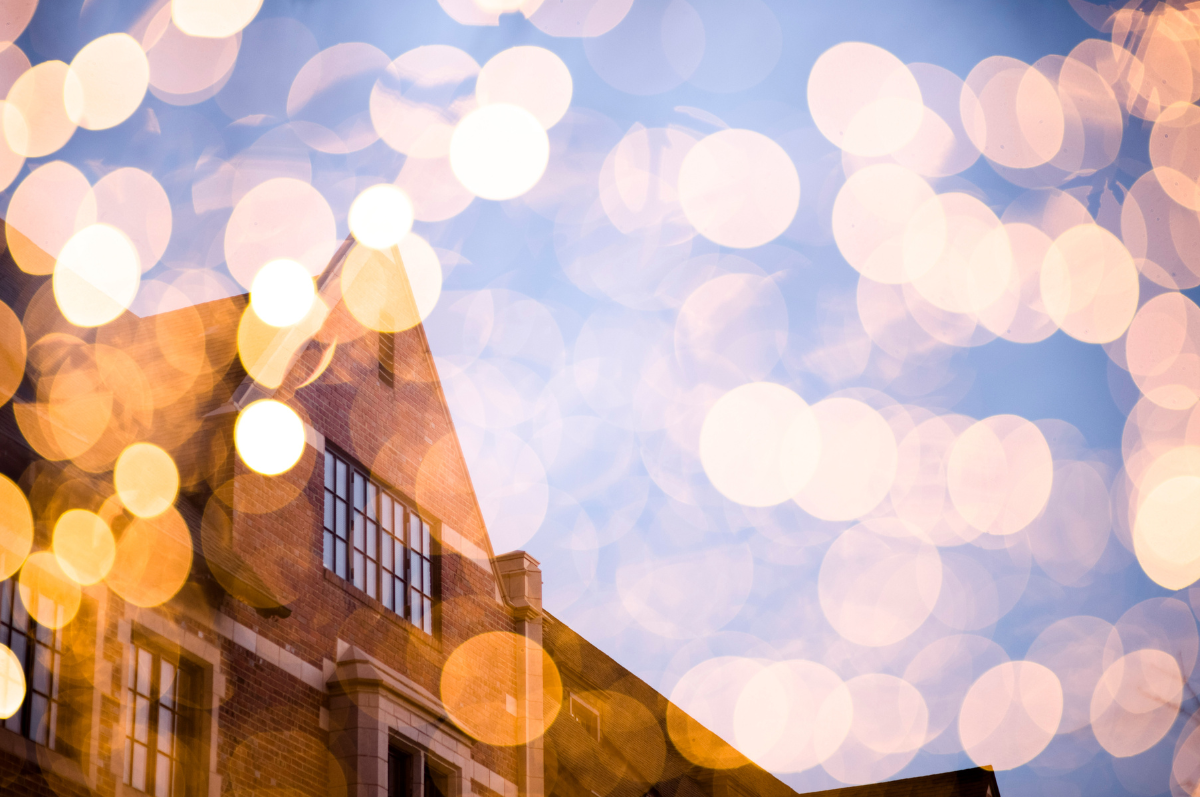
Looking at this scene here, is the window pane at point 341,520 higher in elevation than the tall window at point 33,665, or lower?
higher

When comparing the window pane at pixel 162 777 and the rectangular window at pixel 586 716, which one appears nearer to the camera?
the window pane at pixel 162 777

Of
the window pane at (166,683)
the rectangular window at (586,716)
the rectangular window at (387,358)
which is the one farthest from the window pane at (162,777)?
the rectangular window at (586,716)

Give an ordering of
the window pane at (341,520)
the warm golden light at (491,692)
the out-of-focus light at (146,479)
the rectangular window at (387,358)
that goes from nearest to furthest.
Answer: the out-of-focus light at (146,479) → the window pane at (341,520) → the warm golden light at (491,692) → the rectangular window at (387,358)

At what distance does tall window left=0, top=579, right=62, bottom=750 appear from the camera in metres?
13.5

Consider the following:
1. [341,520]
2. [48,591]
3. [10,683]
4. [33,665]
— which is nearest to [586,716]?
[341,520]

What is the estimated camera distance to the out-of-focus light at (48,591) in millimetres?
13906

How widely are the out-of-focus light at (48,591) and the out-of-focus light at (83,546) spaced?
11 centimetres

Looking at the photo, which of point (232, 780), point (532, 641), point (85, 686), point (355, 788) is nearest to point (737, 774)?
point (532, 641)

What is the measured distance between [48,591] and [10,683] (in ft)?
3.94

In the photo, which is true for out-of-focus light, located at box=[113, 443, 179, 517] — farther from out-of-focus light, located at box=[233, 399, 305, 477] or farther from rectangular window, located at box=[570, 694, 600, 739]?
rectangular window, located at box=[570, 694, 600, 739]

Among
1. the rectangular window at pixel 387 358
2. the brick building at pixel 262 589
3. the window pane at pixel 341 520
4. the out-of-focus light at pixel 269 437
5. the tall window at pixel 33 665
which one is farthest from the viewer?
the rectangular window at pixel 387 358

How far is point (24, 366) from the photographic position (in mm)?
15453

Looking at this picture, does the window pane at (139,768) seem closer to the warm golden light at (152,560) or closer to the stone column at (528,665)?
the warm golden light at (152,560)

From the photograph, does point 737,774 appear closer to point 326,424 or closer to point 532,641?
point 532,641
